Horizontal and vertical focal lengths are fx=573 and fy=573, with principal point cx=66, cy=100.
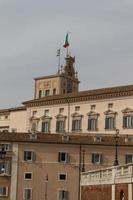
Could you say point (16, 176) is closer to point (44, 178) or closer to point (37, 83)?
point (44, 178)

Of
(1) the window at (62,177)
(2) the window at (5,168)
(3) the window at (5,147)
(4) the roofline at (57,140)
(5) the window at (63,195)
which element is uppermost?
(4) the roofline at (57,140)

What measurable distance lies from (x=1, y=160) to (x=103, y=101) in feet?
67.4

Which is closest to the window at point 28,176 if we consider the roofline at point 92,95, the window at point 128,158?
the window at point 128,158

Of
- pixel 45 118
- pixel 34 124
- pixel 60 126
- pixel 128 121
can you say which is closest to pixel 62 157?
pixel 128 121

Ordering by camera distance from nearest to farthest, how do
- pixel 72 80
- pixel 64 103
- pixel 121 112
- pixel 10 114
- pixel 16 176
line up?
pixel 16 176, pixel 121 112, pixel 64 103, pixel 10 114, pixel 72 80

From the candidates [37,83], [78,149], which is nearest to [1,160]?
[78,149]

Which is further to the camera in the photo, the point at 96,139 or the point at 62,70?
the point at 62,70

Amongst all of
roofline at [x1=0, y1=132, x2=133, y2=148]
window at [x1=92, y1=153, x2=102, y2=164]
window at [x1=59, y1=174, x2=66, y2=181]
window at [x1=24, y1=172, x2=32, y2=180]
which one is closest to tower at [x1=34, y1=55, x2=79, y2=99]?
roofline at [x1=0, y1=132, x2=133, y2=148]

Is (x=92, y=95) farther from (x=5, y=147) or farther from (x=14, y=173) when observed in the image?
(x=14, y=173)

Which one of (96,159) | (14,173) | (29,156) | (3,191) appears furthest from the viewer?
(96,159)

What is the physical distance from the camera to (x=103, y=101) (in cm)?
8169

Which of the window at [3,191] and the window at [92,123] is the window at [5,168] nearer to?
the window at [3,191]

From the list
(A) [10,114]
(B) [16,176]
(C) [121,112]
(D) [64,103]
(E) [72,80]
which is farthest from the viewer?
(E) [72,80]

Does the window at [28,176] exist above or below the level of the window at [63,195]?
above
